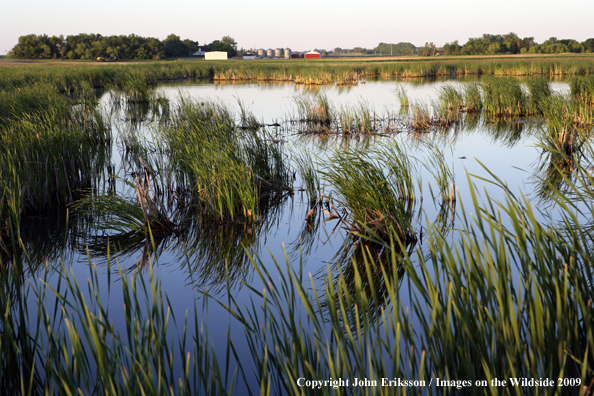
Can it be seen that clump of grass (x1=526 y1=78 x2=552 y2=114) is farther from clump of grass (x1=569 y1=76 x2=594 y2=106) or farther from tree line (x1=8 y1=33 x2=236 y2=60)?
tree line (x1=8 y1=33 x2=236 y2=60)

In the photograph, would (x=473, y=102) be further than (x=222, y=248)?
Yes

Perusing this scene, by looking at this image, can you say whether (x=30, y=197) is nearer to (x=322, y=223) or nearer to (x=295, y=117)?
(x=322, y=223)

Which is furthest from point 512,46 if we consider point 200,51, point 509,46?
point 200,51

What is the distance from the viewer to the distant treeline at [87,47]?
68.2 m

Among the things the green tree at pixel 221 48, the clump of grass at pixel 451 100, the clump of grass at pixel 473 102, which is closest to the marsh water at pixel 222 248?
the clump of grass at pixel 451 100

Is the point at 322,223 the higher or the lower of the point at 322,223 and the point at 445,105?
the lower

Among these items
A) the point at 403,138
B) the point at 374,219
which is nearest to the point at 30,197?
the point at 374,219

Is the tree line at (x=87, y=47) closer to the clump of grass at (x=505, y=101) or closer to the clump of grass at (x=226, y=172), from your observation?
the clump of grass at (x=505, y=101)

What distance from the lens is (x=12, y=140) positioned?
5227 millimetres

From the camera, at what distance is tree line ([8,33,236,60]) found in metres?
68.2

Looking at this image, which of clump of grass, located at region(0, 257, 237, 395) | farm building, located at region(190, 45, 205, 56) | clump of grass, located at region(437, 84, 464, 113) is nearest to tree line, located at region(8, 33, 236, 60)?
farm building, located at region(190, 45, 205, 56)

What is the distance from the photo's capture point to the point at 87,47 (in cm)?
7012

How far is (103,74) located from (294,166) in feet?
→ 63.8

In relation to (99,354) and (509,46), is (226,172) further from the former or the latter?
(509,46)
